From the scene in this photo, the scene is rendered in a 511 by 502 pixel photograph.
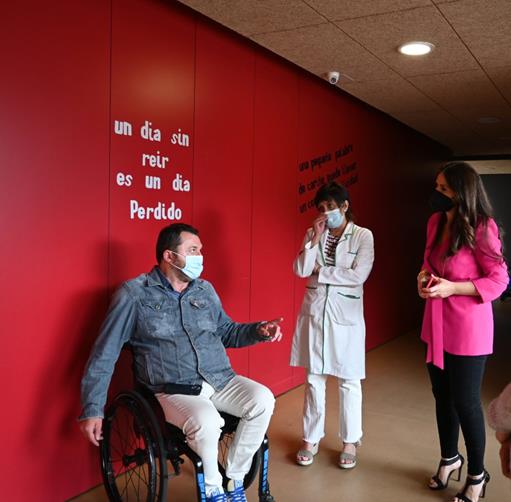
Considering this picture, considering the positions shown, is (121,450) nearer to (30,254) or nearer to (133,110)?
(30,254)

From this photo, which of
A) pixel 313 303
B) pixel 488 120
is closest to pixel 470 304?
pixel 313 303

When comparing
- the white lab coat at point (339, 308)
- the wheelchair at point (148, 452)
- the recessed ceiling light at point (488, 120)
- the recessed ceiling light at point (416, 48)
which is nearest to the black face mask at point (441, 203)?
the white lab coat at point (339, 308)

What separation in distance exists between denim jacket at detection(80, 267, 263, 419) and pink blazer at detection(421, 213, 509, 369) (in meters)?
0.98

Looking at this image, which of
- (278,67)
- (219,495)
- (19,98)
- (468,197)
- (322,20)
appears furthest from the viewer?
(278,67)

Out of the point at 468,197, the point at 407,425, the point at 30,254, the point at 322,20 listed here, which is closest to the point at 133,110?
the point at 30,254

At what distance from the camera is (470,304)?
253cm

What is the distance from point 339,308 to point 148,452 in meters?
1.31

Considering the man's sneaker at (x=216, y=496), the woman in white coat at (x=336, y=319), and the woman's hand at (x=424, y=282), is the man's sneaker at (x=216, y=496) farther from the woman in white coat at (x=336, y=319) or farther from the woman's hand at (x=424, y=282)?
the woman's hand at (x=424, y=282)

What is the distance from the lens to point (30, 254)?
234 centimetres

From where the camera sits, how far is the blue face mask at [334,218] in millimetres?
3010

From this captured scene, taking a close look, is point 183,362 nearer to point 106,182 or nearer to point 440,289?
point 106,182

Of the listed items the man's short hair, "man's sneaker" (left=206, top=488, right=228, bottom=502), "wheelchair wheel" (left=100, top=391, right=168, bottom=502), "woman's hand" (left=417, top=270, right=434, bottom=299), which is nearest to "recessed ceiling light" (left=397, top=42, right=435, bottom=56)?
"woman's hand" (left=417, top=270, right=434, bottom=299)

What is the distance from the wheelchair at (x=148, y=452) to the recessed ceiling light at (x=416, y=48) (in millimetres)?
2574

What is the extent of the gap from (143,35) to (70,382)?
1714mm
